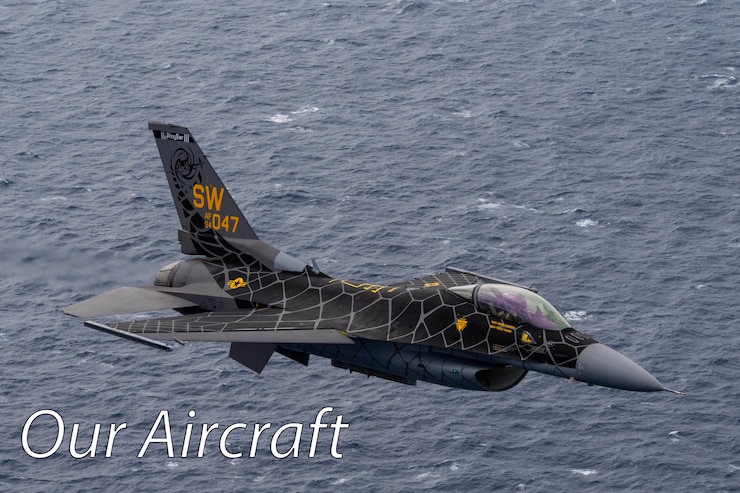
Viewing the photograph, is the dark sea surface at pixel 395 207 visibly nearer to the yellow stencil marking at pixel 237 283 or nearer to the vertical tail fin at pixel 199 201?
the vertical tail fin at pixel 199 201

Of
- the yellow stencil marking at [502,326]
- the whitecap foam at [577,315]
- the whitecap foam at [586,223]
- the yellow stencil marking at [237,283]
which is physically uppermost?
the yellow stencil marking at [237,283]

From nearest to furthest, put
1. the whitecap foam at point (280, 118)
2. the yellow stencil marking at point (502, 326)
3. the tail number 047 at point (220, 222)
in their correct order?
the yellow stencil marking at point (502, 326) < the tail number 047 at point (220, 222) < the whitecap foam at point (280, 118)

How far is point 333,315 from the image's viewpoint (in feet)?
241

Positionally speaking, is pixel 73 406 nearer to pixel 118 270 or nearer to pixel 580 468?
pixel 118 270


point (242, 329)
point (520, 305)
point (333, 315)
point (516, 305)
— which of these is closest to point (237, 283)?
point (242, 329)

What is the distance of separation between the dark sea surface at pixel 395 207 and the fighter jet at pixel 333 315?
39328 mm

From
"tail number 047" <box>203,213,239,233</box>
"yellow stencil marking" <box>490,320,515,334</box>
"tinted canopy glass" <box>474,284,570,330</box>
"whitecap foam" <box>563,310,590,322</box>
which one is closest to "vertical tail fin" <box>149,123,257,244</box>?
"tail number 047" <box>203,213,239,233</box>

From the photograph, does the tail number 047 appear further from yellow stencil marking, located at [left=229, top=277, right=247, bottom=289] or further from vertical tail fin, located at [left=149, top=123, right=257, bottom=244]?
yellow stencil marking, located at [left=229, top=277, right=247, bottom=289]

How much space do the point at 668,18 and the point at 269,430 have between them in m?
96.4

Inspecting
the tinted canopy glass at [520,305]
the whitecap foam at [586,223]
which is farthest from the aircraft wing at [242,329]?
the whitecap foam at [586,223]

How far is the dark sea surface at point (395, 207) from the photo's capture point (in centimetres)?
12431

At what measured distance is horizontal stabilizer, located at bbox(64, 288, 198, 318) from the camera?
75.0 m

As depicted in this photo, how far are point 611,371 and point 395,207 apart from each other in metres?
86.6

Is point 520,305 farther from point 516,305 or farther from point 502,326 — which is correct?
point 502,326
